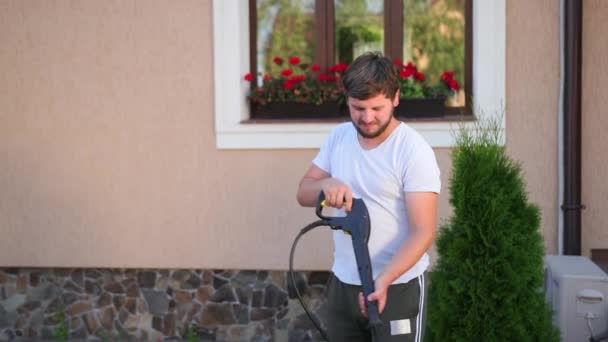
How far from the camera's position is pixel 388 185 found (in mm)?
2766

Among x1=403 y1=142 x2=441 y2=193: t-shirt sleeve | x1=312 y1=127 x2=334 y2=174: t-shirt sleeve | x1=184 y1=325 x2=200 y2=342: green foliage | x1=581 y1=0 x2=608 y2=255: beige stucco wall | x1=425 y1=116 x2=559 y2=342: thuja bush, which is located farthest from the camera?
x1=184 y1=325 x2=200 y2=342: green foliage

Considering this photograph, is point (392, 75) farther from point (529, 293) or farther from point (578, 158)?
point (578, 158)

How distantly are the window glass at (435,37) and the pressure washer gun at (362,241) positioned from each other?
304 centimetres

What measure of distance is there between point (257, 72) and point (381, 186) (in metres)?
3.08

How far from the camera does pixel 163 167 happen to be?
5.54 meters

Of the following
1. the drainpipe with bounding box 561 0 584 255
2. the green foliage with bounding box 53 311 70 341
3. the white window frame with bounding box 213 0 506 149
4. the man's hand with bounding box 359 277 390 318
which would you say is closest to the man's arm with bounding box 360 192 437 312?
the man's hand with bounding box 359 277 390 318

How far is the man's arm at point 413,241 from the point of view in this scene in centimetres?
262

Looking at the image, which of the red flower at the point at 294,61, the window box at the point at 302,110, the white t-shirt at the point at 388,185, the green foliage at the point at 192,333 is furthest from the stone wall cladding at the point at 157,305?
the white t-shirt at the point at 388,185

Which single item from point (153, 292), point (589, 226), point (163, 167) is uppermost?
point (163, 167)

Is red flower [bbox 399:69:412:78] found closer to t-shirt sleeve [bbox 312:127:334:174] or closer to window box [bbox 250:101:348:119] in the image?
window box [bbox 250:101:348:119]

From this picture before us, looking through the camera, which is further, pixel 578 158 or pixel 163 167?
pixel 163 167

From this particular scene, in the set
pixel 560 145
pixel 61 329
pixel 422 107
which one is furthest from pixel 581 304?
pixel 61 329

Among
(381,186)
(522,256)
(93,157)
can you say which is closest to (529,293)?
(522,256)

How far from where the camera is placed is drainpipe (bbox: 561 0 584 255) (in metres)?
5.12
